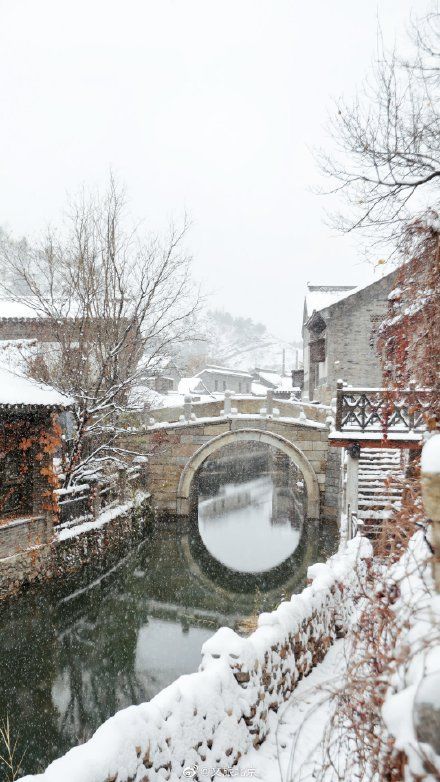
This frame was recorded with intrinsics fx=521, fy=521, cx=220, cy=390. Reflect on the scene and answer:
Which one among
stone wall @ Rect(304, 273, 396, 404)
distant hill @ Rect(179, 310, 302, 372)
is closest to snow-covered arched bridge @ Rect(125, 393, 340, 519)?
stone wall @ Rect(304, 273, 396, 404)

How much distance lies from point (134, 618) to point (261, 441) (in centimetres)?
836

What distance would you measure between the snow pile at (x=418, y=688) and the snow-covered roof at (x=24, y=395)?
7.78 meters

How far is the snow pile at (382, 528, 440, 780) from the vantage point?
1.60 metres

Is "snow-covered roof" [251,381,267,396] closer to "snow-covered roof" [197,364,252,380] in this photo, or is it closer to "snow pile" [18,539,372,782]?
"snow-covered roof" [197,364,252,380]

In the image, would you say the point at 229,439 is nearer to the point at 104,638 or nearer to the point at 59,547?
the point at 59,547

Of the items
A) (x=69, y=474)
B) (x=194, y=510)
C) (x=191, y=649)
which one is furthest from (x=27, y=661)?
(x=194, y=510)

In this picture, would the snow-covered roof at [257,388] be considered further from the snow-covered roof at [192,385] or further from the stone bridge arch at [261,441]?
the stone bridge arch at [261,441]

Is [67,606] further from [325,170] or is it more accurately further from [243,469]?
[243,469]

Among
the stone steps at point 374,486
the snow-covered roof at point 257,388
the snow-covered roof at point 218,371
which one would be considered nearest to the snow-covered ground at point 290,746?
the stone steps at point 374,486

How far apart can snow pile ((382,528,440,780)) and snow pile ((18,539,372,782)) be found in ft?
6.25

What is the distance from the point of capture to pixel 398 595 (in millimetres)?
2709

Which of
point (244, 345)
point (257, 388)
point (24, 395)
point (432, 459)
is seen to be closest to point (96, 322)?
point (24, 395)

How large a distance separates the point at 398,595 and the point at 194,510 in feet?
58.9

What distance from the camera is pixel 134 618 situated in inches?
420
